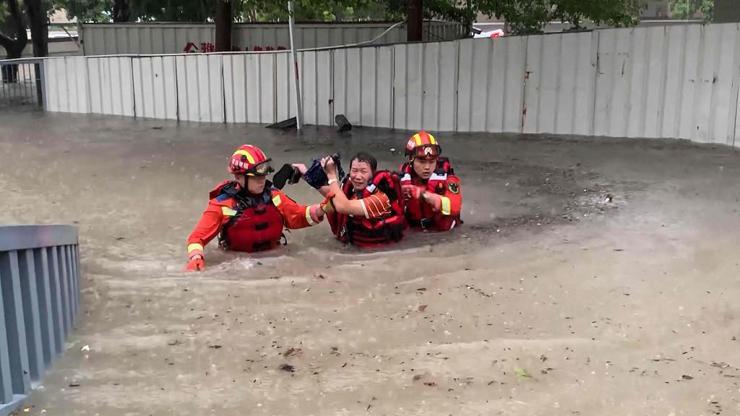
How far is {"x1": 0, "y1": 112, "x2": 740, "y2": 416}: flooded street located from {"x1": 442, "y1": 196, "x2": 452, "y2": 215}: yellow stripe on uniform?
0.27 m

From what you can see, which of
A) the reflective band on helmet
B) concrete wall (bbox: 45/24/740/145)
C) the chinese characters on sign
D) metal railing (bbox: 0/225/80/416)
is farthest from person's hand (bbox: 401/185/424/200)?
the chinese characters on sign

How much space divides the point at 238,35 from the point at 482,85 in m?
8.10

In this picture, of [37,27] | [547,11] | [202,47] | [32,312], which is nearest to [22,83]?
[202,47]

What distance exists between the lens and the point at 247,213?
20.9 feet

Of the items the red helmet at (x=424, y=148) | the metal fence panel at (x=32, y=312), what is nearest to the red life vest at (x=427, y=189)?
the red helmet at (x=424, y=148)

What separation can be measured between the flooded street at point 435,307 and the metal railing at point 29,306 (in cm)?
11

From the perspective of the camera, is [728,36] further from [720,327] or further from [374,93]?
[720,327]

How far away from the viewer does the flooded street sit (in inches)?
149

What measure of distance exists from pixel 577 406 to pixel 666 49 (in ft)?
28.3

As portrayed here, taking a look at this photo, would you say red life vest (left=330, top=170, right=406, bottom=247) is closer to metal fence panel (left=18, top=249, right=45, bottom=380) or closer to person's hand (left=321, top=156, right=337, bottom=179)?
person's hand (left=321, top=156, right=337, bottom=179)

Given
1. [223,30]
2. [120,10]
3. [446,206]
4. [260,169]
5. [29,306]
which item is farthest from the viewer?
[120,10]

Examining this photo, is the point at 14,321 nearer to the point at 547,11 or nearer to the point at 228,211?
the point at 228,211

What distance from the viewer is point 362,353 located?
4301 millimetres

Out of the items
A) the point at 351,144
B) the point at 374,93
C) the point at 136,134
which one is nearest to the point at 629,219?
the point at 351,144
